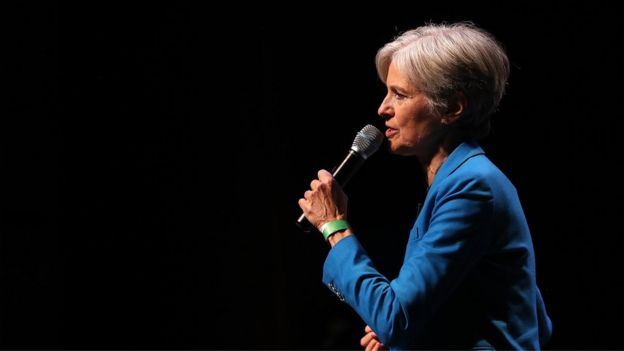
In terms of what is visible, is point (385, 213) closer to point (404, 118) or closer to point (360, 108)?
point (360, 108)

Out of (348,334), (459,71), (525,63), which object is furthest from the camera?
(348,334)

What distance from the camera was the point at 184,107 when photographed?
2809 mm

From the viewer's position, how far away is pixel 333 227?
4.33ft

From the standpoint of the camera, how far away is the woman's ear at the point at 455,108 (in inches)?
53.8

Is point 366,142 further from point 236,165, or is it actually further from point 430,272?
point 236,165

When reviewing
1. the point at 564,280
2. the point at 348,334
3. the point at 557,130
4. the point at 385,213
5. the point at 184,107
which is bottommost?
the point at 348,334

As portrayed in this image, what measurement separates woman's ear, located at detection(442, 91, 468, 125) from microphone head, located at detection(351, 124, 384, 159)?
0.51ft

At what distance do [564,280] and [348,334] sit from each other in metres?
0.86

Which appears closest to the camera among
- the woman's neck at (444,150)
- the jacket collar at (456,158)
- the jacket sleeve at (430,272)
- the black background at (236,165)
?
the jacket sleeve at (430,272)

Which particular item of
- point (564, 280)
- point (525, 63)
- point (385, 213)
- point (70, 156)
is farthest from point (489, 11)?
point (70, 156)

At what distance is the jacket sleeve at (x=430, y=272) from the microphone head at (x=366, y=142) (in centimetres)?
25

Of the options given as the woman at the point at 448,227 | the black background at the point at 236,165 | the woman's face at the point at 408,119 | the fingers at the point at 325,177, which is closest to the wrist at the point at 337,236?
the woman at the point at 448,227

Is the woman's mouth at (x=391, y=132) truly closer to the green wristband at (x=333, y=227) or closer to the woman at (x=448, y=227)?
the woman at (x=448, y=227)

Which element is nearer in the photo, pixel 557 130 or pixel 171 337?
pixel 557 130
